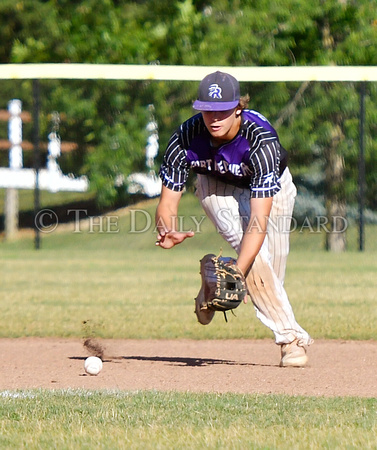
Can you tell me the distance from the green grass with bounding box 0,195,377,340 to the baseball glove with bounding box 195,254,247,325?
208 centimetres

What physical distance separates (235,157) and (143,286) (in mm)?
4667

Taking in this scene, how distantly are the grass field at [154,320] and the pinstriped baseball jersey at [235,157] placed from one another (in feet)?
3.70

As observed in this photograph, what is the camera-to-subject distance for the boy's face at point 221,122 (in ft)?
14.3

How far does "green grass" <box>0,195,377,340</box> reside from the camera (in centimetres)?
676

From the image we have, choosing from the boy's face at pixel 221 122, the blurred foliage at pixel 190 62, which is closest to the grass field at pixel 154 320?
the blurred foliage at pixel 190 62

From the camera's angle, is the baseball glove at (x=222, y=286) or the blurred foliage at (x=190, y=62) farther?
the blurred foliage at (x=190, y=62)

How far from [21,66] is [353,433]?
9.08m

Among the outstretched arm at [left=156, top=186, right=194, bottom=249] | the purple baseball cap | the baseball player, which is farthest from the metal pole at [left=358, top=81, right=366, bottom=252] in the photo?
the purple baseball cap

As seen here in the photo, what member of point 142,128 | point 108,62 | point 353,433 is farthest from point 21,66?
point 353,433

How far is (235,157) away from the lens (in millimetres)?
4504

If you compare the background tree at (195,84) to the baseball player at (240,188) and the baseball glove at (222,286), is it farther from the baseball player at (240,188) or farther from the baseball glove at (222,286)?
the baseball glove at (222,286)

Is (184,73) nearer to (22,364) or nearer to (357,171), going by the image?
(357,171)

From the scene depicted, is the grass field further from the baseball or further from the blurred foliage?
the blurred foliage

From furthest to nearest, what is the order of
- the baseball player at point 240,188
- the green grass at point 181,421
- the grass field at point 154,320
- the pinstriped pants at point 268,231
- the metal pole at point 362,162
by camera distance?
the metal pole at point 362,162, the pinstriped pants at point 268,231, the baseball player at point 240,188, the grass field at point 154,320, the green grass at point 181,421
